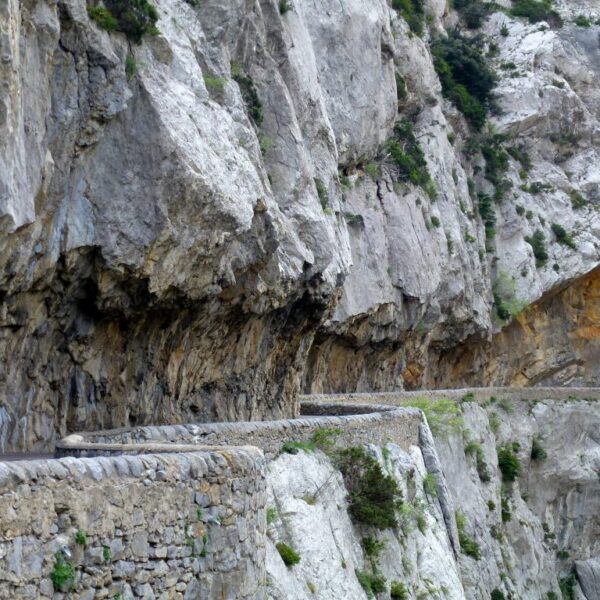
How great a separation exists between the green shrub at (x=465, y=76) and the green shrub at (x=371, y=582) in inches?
1783

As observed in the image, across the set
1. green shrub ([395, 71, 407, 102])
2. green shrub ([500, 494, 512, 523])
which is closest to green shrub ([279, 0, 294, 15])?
green shrub ([500, 494, 512, 523])

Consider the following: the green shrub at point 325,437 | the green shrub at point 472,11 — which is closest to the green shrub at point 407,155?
the green shrub at point 472,11

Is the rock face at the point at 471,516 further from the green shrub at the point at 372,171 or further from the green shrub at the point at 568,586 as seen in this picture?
the green shrub at the point at 372,171

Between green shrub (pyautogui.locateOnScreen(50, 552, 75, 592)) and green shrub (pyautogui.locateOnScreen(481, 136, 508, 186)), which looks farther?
green shrub (pyautogui.locateOnScreen(481, 136, 508, 186))

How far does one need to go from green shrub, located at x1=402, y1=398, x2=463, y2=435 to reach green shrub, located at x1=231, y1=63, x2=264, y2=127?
413 inches

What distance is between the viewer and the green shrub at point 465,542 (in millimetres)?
30141

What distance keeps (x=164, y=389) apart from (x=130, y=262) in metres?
5.12

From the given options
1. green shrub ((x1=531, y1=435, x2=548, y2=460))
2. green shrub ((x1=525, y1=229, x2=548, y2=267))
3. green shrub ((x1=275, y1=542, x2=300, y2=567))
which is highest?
green shrub ((x1=525, y1=229, x2=548, y2=267))

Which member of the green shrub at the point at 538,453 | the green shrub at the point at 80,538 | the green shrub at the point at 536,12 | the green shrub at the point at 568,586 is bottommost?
the green shrub at the point at 568,586

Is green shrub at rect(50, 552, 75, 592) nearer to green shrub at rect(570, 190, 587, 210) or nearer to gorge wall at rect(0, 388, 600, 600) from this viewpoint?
gorge wall at rect(0, 388, 600, 600)

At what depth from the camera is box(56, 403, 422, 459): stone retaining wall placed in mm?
12641

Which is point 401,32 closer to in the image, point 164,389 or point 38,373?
point 164,389

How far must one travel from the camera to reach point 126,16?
2031 centimetres

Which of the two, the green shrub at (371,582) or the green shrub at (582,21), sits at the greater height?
the green shrub at (582,21)
